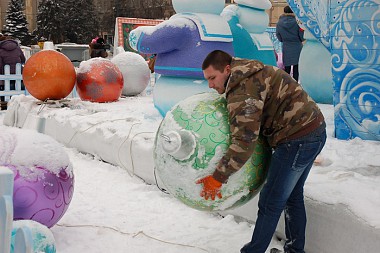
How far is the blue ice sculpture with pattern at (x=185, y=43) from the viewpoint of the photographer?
5.40 metres

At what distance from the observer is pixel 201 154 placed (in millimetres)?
2713

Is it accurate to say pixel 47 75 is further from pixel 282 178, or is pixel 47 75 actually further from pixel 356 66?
pixel 282 178

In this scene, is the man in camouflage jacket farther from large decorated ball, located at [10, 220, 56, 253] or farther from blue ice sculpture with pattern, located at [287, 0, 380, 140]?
blue ice sculpture with pattern, located at [287, 0, 380, 140]

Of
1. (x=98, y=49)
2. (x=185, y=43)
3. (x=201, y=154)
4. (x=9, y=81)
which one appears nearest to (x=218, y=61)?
(x=201, y=154)

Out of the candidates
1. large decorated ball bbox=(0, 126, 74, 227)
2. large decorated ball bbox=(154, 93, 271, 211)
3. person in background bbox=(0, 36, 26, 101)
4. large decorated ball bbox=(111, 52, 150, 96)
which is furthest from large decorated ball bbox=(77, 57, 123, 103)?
large decorated ball bbox=(154, 93, 271, 211)

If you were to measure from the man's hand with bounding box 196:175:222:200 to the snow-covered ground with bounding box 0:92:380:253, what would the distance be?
2.17 ft

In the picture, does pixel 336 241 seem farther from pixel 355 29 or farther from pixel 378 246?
pixel 355 29

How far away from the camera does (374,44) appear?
180 inches

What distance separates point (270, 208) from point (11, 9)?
33.6 m

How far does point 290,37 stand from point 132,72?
3230mm

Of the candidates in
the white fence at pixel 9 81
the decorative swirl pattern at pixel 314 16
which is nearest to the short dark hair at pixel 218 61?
the decorative swirl pattern at pixel 314 16

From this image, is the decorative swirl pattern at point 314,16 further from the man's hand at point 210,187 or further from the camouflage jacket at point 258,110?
the man's hand at point 210,187

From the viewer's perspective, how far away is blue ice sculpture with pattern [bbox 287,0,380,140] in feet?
15.0

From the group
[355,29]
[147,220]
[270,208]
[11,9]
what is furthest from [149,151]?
[11,9]
